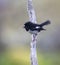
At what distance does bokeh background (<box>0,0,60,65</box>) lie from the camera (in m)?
2.71

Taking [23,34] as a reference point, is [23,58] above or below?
below

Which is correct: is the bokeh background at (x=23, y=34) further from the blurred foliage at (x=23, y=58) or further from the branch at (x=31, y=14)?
the branch at (x=31, y=14)

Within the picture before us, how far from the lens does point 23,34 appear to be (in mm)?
2795

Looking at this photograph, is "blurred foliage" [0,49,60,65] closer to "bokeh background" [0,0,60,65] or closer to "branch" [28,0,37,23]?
"bokeh background" [0,0,60,65]

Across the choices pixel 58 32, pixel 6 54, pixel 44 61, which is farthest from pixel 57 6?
pixel 6 54

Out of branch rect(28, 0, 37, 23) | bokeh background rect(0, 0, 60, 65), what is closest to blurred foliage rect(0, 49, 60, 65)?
bokeh background rect(0, 0, 60, 65)

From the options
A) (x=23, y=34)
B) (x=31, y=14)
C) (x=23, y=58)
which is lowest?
(x=31, y=14)

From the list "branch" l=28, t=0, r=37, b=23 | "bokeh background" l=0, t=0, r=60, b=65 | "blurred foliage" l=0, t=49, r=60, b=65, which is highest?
"bokeh background" l=0, t=0, r=60, b=65

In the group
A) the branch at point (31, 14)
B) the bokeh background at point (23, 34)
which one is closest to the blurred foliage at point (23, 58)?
the bokeh background at point (23, 34)

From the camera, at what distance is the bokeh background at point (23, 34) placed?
107 inches

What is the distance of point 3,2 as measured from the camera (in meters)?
2.78

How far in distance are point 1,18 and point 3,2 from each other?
8.7 inches

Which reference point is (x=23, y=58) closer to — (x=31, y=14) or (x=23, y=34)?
(x=23, y=34)

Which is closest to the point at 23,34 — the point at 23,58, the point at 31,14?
the point at 23,58
